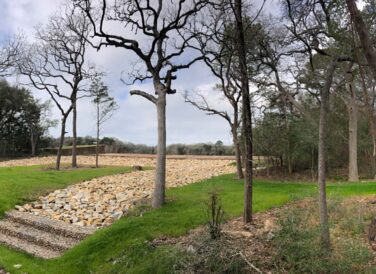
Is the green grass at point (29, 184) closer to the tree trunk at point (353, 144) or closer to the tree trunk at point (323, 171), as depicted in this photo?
the tree trunk at point (323, 171)

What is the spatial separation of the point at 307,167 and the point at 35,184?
44.0ft

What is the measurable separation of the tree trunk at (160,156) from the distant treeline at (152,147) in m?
21.3

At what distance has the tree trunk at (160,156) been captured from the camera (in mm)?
9867

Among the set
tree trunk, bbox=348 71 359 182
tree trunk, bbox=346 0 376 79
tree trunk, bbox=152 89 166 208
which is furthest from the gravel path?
tree trunk, bbox=348 71 359 182

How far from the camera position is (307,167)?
20.8 meters

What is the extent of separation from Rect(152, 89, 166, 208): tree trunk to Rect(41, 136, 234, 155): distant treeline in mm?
21340

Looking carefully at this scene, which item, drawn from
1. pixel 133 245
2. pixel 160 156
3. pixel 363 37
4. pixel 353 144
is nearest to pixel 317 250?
pixel 363 37

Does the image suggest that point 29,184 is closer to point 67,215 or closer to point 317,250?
point 67,215

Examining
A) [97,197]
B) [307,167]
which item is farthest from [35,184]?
[307,167]

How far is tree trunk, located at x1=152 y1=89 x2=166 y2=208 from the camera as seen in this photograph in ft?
32.4

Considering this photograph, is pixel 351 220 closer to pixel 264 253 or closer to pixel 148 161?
pixel 264 253

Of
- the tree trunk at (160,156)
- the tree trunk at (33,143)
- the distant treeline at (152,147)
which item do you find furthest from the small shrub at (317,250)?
the tree trunk at (33,143)

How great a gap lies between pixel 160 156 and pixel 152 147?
80.6 feet

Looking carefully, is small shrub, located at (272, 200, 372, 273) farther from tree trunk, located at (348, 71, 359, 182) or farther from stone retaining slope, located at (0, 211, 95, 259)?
tree trunk, located at (348, 71, 359, 182)
